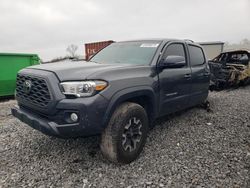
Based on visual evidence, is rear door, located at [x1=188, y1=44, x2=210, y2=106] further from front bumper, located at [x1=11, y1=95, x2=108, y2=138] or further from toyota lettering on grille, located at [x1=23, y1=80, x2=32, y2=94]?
toyota lettering on grille, located at [x1=23, y1=80, x2=32, y2=94]

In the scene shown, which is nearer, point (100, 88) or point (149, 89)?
point (100, 88)

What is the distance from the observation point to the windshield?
3.65 metres

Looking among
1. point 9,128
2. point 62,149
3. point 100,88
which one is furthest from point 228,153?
point 9,128

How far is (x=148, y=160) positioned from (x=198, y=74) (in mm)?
2383

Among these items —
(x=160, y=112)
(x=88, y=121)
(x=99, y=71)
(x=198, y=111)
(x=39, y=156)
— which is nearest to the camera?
(x=88, y=121)

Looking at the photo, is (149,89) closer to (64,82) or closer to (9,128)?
(64,82)

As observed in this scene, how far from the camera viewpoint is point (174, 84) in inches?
150

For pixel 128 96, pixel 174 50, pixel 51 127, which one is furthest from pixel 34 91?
pixel 174 50

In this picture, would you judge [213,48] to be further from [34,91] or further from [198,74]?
[34,91]

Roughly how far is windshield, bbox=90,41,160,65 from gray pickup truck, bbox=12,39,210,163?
0.02 meters

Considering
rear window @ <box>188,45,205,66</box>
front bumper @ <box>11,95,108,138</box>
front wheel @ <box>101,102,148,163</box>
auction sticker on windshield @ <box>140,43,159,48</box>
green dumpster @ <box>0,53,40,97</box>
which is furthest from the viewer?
green dumpster @ <box>0,53,40,97</box>

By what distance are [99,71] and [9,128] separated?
2.87m

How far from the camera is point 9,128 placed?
4.49m

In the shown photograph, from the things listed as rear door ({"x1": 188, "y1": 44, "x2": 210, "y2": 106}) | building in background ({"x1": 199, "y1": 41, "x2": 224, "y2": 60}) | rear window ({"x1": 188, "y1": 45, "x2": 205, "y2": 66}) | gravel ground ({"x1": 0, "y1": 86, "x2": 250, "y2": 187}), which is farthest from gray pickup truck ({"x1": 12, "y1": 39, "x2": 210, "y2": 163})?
building in background ({"x1": 199, "y1": 41, "x2": 224, "y2": 60})
